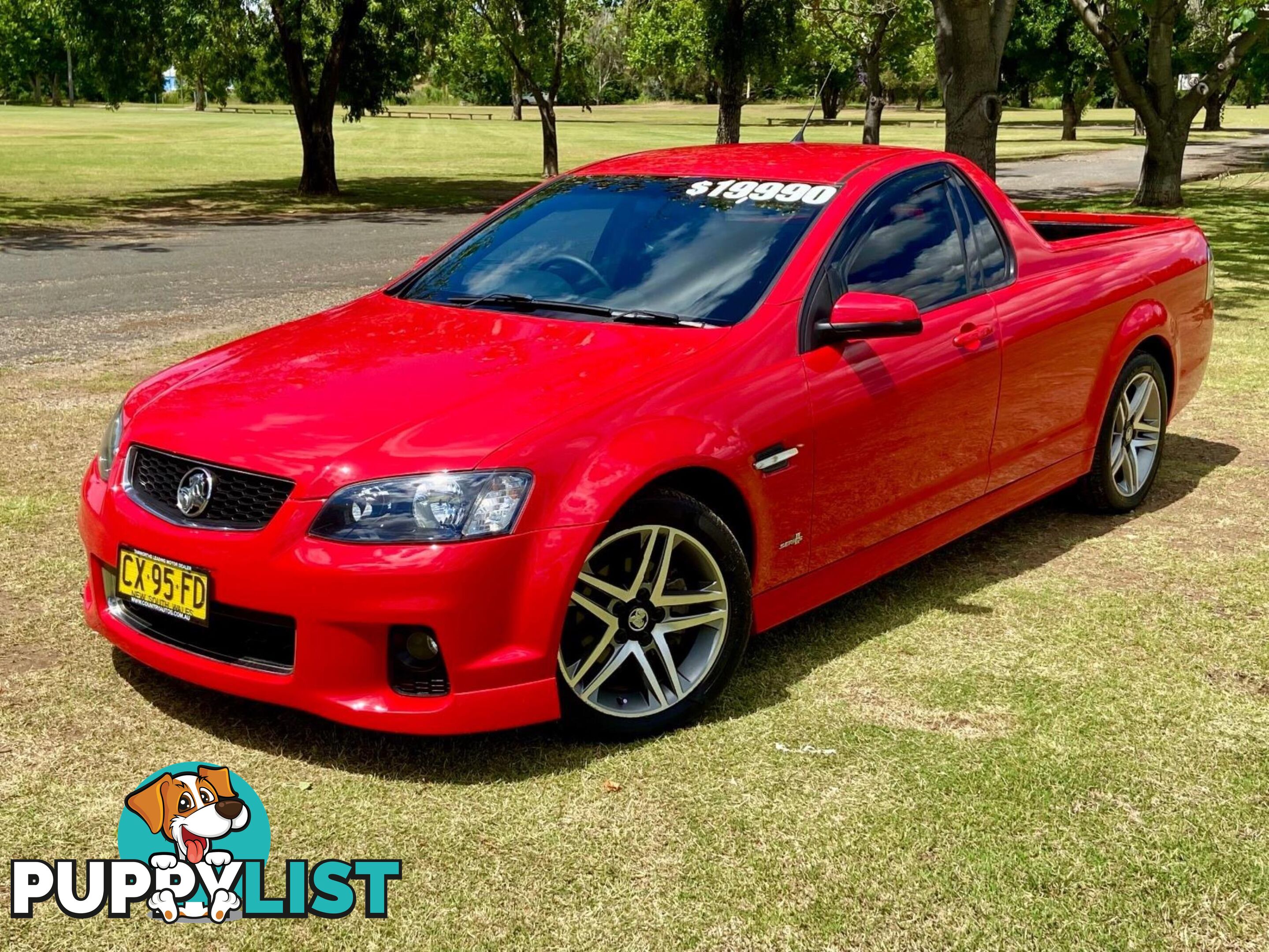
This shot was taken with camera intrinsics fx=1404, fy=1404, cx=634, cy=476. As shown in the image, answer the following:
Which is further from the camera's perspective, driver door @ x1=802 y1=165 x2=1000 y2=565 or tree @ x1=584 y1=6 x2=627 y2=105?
tree @ x1=584 y1=6 x2=627 y2=105

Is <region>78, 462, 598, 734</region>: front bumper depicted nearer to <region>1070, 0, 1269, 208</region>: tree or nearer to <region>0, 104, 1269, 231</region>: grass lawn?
<region>0, 104, 1269, 231</region>: grass lawn

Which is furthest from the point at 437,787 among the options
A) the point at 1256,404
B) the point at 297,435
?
the point at 1256,404

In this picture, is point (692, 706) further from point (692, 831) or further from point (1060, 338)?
point (1060, 338)

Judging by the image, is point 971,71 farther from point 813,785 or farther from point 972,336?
point 813,785

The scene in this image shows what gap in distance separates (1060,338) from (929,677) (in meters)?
1.77

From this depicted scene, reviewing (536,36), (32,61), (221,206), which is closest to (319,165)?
(221,206)

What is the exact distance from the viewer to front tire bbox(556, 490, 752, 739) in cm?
384

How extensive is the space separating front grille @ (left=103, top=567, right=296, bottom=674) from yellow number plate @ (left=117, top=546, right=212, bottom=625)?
0.04 m

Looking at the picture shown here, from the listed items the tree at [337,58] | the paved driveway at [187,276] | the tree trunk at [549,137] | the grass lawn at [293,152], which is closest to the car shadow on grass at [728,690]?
the paved driveway at [187,276]

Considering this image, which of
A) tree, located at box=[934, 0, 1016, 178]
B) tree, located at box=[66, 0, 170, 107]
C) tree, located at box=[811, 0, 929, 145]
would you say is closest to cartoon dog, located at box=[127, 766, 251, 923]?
tree, located at box=[934, 0, 1016, 178]

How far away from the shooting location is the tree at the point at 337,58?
83.9ft

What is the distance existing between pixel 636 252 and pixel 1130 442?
276cm

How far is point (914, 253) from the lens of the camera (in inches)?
198

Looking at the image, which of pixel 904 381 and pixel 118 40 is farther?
pixel 118 40
